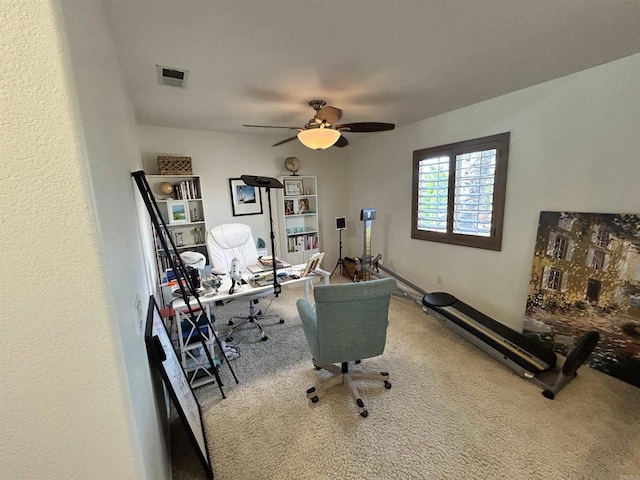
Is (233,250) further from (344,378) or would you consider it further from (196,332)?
(344,378)

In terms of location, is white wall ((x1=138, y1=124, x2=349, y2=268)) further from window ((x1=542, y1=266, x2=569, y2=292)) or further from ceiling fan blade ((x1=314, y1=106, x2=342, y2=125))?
window ((x1=542, y1=266, x2=569, y2=292))

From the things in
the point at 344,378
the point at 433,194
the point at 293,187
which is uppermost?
the point at 293,187

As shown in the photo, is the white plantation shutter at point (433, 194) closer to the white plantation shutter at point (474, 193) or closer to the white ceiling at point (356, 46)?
the white plantation shutter at point (474, 193)

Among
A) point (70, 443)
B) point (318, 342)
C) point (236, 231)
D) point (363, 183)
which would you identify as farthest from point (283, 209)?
point (70, 443)

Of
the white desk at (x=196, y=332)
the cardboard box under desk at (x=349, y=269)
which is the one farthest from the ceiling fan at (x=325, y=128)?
the cardboard box under desk at (x=349, y=269)

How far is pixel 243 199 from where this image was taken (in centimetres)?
413

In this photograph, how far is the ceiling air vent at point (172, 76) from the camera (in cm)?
192

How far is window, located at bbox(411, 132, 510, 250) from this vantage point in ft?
9.23

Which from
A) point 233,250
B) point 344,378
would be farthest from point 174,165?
point 344,378

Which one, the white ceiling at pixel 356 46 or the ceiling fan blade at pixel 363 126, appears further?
the ceiling fan blade at pixel 363 126

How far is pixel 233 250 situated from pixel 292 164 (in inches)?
70.0

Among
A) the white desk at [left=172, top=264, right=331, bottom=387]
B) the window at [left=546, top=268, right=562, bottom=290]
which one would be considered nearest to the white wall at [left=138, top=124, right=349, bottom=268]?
the white desk at [left=172, top=264, right=331, bottom=387]

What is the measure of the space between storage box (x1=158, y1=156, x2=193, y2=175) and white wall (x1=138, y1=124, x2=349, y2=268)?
0.66 feet

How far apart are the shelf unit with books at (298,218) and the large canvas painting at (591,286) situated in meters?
3.09
